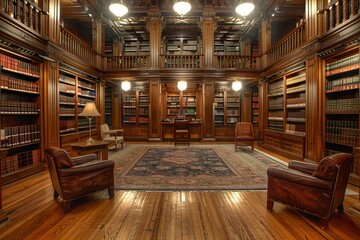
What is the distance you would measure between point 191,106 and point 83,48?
5453 millimetres

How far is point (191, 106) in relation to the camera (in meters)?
10.2

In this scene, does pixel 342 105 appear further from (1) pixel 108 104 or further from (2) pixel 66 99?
(1) pixel 108 104

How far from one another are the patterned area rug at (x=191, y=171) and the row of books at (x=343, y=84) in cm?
207

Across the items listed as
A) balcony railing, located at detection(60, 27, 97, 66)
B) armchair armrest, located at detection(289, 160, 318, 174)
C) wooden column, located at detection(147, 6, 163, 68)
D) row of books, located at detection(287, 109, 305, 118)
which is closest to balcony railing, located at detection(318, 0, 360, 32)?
row of books, located at detection(287, 109, 305, 118)

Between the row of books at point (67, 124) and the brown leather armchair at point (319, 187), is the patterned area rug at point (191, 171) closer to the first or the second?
the brown leather armchair at point (319, 187)

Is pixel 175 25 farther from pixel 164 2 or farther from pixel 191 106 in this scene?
pixel 191 106

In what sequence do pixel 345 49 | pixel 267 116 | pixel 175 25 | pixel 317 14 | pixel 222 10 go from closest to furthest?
pixel 345 49
pixel 317 14
pixel 267 116
pixel 222 10
pixel 175 25

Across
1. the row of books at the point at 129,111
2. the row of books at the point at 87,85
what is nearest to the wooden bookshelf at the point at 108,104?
the row of books at the point at 129,111

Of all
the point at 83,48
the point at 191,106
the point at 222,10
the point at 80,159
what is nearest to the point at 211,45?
the point at 222,10

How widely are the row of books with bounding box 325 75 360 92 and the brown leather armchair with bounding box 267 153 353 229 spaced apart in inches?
91.7

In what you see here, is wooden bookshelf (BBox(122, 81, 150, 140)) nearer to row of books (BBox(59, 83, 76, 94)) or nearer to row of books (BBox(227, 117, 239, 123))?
row of books (BBox(59, 83, 76, 94))

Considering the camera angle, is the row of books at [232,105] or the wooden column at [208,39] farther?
the row of books at [232,105]

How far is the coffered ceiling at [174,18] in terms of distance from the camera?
7.25 m

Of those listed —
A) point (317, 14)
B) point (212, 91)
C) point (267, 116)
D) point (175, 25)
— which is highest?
point (175, 25)
